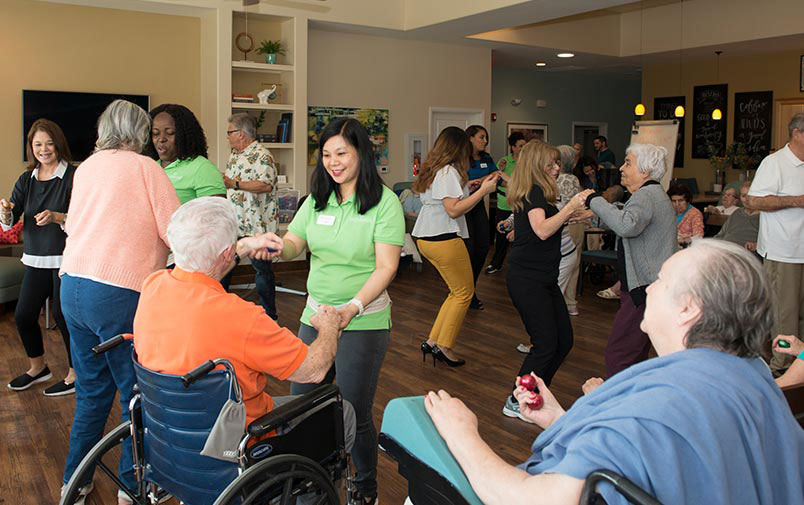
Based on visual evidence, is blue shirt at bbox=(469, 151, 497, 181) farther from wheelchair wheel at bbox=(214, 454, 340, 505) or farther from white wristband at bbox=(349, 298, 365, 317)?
wheelchair wheel at bbox=(214, 454, 340, 505)

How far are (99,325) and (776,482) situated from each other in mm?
2368

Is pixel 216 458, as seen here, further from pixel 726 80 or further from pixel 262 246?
pixel 726 80

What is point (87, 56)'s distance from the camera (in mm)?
8234

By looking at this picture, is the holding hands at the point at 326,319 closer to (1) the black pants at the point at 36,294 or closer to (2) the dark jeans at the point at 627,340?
(2) the dark jeans at the point at 627,340

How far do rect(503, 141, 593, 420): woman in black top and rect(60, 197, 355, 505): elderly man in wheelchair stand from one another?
76.7 inches

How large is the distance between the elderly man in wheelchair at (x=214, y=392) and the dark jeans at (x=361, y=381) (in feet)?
1.30

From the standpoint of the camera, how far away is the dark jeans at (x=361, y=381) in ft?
9.01

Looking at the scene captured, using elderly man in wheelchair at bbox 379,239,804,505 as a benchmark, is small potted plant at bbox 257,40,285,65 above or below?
above

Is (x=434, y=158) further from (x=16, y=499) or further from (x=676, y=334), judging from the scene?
(x=676, y=334)

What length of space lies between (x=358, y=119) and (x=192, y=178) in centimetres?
581

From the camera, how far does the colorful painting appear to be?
31.7 feet

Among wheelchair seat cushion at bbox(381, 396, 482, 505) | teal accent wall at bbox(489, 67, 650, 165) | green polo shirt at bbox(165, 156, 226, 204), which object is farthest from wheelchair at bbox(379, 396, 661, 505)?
teal accent wall at bbox(489, 67, 650, 165)

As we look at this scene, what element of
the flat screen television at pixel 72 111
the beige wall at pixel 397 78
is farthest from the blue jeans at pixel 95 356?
the beige wall at pixel 397 78

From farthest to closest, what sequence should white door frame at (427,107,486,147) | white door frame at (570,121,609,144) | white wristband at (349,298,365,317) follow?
white door frame at (570,121,609,144) < white door frame at (427,107,486,147) < white wristband at (349,298,365,317)
